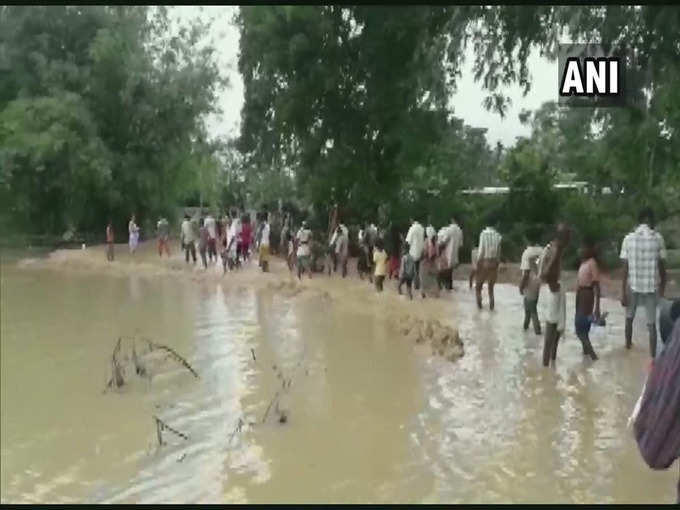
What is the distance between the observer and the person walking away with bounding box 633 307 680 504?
10.4 ft

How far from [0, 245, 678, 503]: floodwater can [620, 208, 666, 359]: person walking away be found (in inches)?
27.6

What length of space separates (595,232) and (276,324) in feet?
38.1

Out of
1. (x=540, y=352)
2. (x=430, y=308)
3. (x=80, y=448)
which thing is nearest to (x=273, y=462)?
(x=80, y=448)

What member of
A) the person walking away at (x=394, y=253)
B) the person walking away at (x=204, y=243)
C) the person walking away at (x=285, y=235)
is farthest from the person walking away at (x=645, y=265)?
the person walking away at (x=285, y=235)

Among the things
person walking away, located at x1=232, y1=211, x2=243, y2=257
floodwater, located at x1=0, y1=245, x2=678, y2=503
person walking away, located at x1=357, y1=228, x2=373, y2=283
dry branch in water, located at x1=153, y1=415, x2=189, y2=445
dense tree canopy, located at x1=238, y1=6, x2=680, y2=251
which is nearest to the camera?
floodwater, located at x1=0, y1=245, x2=678, y2=503

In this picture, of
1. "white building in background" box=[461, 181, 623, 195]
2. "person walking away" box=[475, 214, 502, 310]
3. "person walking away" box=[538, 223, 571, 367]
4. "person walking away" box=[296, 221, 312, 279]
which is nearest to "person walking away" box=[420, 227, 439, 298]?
"person walking away" box=[475, 214, 502, 310]

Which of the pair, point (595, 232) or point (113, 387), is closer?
point (113, 387)

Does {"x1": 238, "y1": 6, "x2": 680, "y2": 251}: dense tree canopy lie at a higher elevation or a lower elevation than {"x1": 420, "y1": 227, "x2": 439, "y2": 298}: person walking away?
higher

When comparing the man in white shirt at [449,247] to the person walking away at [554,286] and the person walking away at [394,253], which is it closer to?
the person walking away at [394,253]

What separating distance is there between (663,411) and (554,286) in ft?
19.6

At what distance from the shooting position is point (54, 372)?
8.80 m

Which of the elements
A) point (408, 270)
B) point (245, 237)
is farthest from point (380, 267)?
point (245, 237)

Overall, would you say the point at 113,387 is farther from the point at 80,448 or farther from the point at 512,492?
the point at 512,492

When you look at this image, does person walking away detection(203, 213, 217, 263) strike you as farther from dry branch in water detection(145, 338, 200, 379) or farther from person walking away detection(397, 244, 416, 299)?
dry branch in water detection(145, 338, 200, 379)
